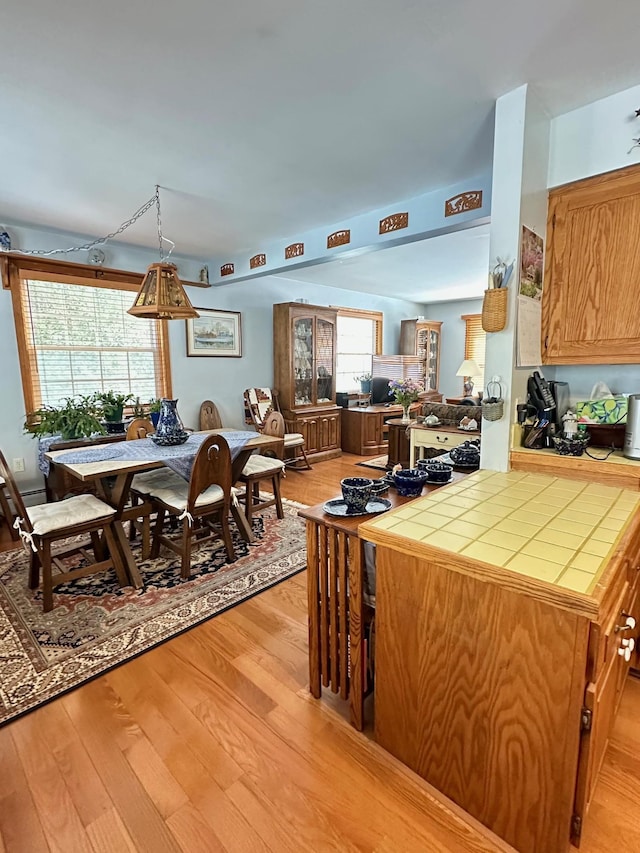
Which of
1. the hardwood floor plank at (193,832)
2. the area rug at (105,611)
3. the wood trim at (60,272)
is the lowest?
the hardwood floor plank at (193,832)

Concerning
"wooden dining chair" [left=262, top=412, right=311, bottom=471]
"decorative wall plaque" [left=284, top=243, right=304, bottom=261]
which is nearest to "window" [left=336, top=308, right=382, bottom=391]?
"wooden dining chair" [left=262, top=412, right=311, bottom=471]

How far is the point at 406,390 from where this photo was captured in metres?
6.57

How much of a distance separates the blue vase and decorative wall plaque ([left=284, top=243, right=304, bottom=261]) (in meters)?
1.81

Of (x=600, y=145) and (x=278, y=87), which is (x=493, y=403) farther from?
(x=278, y=87)

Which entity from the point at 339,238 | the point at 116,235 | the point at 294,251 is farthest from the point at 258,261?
the point at 116,235

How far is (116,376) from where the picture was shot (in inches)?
167

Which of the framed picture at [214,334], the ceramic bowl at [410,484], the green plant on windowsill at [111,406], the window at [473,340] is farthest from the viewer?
the window at [473,340]

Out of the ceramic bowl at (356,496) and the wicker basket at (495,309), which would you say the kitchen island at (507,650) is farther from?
the wicker basket at (495,309)

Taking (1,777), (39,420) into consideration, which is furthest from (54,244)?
(1,777)

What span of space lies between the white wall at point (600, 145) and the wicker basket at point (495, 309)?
662 millimetres

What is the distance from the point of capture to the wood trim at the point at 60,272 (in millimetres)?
3457

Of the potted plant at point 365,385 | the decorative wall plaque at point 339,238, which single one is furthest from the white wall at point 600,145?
the potted plant at point 365,385

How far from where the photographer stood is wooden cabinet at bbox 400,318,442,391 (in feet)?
24.7

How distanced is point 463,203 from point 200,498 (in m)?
Result: 2.56
